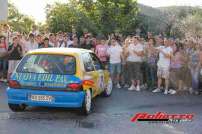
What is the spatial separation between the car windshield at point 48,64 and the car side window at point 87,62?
59 centimetres

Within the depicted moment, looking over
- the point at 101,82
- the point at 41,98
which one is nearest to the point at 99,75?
the point at 101,82

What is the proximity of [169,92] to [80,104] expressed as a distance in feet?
17.3

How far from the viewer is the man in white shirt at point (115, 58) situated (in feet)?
55.2

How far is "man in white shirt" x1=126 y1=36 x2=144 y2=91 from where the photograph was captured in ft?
54.1

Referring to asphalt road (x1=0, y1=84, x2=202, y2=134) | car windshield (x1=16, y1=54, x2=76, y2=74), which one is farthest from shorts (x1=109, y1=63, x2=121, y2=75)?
car windshield (x1=16, y1=54, x2=76, y2=74)

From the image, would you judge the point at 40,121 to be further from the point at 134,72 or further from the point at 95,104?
the point at 134,72

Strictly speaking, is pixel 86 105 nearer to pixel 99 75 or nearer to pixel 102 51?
pixel 99 75

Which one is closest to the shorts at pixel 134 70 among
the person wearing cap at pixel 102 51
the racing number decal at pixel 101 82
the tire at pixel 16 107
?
the person wearing cap at pixel 102 51

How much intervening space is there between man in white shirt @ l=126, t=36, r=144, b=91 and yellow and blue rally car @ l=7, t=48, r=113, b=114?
15.8 ft

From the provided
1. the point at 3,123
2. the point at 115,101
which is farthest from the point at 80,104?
the point at 115,101

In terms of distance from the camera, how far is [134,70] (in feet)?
54.7

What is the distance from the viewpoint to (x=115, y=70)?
17.1 m

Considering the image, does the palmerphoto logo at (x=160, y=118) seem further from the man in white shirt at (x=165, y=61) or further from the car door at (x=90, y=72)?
the man in white shirt at (x=165, y=61)

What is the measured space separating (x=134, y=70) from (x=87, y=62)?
178 inches
